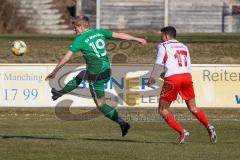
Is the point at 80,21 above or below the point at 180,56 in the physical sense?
above

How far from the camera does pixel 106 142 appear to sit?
611 inches

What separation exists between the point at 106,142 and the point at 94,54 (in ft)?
5.46

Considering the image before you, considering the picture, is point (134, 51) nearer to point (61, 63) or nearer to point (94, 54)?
point (94, 54)

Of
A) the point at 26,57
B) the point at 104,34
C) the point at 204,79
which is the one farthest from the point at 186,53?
the point at 26,57

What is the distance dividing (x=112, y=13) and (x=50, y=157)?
30647mm

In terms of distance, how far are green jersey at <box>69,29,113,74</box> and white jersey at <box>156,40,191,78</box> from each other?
123 cm

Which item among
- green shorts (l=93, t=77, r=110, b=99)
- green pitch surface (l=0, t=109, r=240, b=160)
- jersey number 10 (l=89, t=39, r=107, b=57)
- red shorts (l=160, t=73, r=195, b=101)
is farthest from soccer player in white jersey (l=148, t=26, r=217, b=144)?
green shorts (l=93, t=77, r=110, b=99)

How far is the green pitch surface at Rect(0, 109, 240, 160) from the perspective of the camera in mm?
13430

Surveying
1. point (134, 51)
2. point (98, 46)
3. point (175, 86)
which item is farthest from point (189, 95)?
point (134, 51)

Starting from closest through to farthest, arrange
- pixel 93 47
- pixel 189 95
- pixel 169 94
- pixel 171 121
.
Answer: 1. pixel 169 94
2. pixel 171 121
3. pixel 189 95
4. pixel 93 47

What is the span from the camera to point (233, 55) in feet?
106

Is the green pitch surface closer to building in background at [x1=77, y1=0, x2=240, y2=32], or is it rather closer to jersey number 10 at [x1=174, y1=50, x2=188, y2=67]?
jersey number 10 at [x1=174, y1=50, x2=188, y2=67]

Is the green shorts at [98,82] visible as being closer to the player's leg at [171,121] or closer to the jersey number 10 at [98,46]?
the jersey number 10 at [98,46]

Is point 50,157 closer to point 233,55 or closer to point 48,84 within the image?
point 48,84
